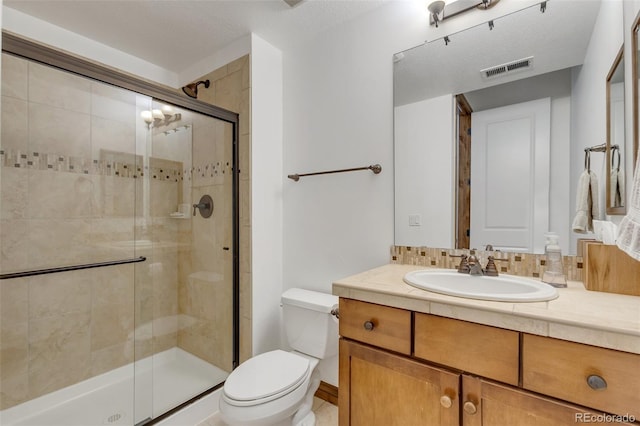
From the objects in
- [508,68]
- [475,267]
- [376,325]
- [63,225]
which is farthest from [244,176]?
[508,68]

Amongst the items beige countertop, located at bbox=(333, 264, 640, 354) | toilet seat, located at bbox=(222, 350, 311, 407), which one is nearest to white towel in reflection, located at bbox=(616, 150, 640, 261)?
beige countertop, located at bbox=(333, 264, 640, 354)

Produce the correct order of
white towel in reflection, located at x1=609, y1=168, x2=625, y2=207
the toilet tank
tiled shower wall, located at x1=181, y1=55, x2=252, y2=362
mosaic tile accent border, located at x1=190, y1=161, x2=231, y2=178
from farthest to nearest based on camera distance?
mosaic tile accent border, located at x1=190, y1=161, x2=231, y2=178 → tiled shower wall, located at x1=181, y1=55, x2=252, y2=362 → the toilet tank → white towel in reflection, located at x1=609, y1=168, x2=625, y2=207

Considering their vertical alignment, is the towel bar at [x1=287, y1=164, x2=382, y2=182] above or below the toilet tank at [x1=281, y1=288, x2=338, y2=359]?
above

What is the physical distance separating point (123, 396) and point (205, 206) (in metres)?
1.27

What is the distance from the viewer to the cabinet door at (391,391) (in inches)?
38.7

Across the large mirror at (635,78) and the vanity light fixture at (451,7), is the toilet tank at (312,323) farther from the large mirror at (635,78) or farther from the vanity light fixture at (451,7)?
the vanity light fixture at (451,7)

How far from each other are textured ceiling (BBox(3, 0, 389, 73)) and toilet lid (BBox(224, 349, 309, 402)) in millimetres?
1982

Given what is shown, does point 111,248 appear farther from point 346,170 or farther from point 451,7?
point 451,7

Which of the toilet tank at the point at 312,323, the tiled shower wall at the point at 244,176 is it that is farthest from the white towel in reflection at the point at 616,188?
the tiled shower wall at the point at 244,176

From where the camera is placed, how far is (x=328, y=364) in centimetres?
188

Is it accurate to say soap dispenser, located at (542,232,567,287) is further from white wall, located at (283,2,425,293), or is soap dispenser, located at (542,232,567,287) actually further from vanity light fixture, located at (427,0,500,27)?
vanity light fixture, located at (427,0,500,27)

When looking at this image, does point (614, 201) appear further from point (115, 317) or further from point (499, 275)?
point (115, 317)

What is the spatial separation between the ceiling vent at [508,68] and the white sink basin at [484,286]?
918 mm

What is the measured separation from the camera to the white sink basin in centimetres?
97
